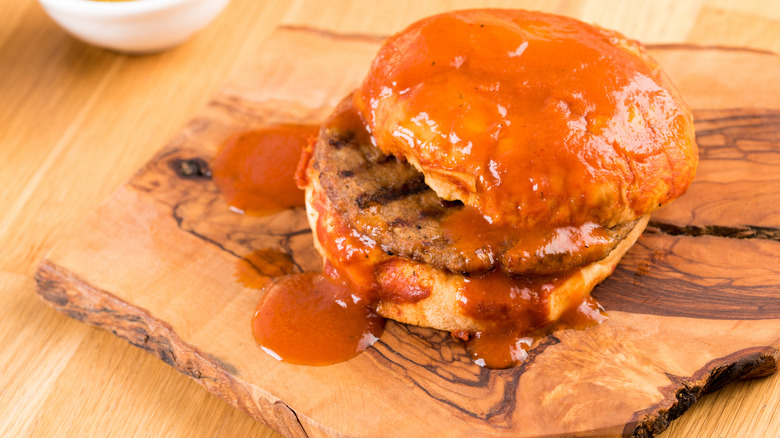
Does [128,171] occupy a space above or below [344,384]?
below

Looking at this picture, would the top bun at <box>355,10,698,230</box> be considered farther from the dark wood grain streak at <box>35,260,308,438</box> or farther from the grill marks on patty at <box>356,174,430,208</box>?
the dark wood grain streak at <box>35,260,308,438</box>

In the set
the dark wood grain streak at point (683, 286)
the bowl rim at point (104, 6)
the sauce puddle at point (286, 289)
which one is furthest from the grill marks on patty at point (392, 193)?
the bowl rim at point (104, 6)

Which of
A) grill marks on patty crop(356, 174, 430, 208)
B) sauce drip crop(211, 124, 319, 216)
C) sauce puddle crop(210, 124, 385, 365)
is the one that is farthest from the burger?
sauce drip crop(211, 124, 319, 216)

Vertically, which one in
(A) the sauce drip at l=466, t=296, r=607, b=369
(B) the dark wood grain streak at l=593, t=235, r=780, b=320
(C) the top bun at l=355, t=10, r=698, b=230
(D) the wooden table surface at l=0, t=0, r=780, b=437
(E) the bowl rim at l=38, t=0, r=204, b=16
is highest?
(C) the top bun at l=355, t=10, r=698, b=230

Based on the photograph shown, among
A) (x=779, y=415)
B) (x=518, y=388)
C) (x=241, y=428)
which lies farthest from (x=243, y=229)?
(x=779, y=415)

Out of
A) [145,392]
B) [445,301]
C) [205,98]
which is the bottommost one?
[145,392]

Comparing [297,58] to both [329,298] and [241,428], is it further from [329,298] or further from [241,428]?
[241,428]
